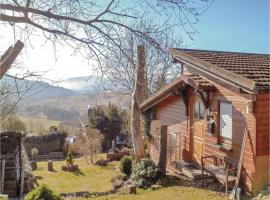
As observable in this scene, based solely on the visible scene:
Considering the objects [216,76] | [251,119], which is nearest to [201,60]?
[216,76]

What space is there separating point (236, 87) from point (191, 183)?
457 cm

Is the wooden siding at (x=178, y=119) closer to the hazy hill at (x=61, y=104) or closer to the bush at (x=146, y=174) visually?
the bush at (x=146, y=174)

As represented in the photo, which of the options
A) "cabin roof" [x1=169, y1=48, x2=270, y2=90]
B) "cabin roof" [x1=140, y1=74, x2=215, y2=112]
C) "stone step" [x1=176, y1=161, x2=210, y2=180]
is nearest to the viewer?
"cabin roof" [x1=169, y1=48, x2=270, y2=90]

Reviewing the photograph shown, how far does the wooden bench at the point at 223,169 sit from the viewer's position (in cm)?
1188

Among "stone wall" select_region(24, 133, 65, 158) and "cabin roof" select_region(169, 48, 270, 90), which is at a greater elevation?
"cabin roof" select_region(169, 48, 270, 90)

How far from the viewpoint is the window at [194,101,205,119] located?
1493 cm

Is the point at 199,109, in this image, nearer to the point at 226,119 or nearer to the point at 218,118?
the point at 218,118

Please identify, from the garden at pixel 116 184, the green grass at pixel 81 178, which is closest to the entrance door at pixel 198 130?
the garden at pixel 116 184

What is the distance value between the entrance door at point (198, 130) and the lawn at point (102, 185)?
154 cm

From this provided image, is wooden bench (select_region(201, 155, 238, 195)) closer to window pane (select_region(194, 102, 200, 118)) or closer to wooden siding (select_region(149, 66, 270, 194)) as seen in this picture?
wooden siding (select_region(149, 66, 270, 194))

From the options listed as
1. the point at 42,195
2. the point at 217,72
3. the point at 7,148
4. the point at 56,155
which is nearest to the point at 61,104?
the point at 56,155

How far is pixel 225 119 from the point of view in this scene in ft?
42.7

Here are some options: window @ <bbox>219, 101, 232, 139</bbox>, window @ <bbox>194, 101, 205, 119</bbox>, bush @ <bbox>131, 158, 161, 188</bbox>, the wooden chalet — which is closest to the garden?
bush @ <bbox>131, 158, 161, 188</bbox>

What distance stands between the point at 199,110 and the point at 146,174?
359cm
